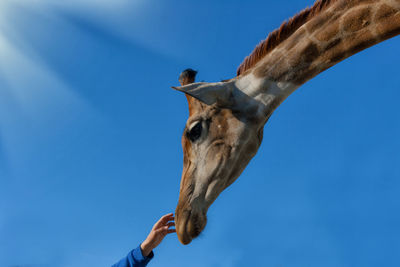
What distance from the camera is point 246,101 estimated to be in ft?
14.6

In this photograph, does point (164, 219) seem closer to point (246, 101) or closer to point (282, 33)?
point (246, 101)

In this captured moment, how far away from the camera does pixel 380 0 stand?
390 centimetres

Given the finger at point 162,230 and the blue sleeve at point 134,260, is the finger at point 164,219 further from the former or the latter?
the blue sleeve at point 134,260

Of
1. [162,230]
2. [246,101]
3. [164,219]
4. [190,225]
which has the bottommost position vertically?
[190,225]

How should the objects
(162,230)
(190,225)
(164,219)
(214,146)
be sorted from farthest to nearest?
1. (164,219)
2. (162,230)
3. (214,146)
4. (190,225)

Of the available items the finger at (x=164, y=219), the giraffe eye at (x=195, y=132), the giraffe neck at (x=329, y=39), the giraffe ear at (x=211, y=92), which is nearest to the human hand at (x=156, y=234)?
the finger at (x=164, y=219)

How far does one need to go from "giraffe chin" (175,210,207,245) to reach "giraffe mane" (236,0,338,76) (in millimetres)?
2237

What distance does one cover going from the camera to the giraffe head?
167 inches

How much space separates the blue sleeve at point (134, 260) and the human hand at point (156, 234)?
0.26 ft

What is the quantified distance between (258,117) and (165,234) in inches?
89.7

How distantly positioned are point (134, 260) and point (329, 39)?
4.09m

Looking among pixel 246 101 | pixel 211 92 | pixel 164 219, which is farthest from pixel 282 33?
pixel 164 219

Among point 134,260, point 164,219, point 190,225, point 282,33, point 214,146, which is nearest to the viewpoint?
point 190,225

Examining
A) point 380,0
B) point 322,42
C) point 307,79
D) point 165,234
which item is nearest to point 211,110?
point 307,79
